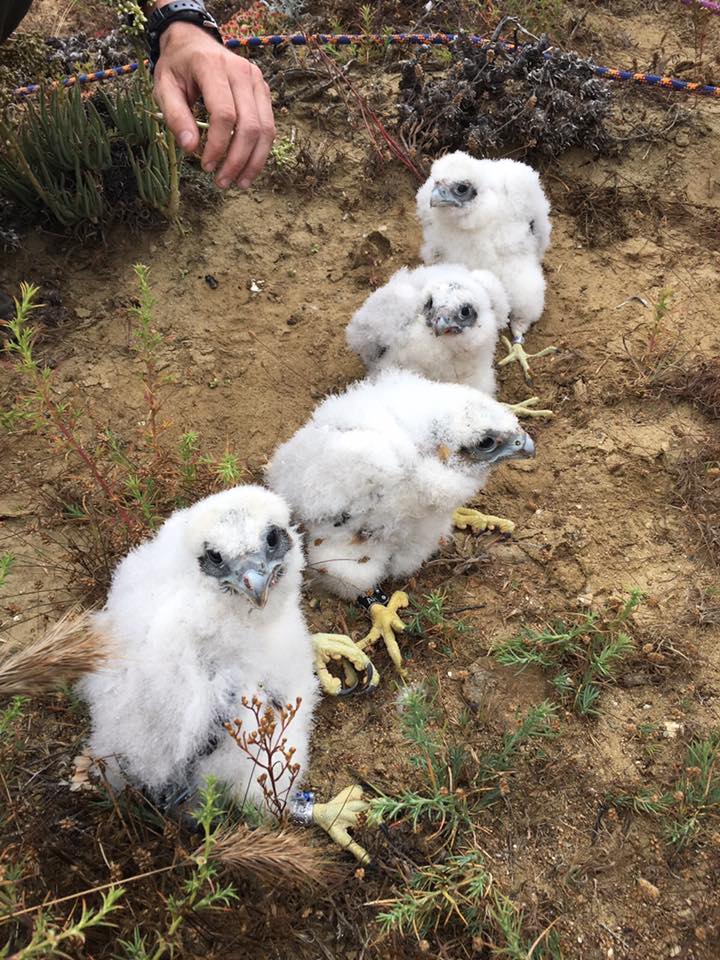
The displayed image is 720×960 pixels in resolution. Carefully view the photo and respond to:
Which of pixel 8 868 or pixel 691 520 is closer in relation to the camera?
pixel 8 868

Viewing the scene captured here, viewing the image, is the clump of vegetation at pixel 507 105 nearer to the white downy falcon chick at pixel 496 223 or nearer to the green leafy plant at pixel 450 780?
the white downy falcon chick at pixel 496 223

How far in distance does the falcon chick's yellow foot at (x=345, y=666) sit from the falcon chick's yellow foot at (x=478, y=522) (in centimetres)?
96

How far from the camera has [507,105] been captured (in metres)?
5.47

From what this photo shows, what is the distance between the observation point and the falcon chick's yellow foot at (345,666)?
3133mm

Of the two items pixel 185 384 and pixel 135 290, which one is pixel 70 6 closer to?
pixel 135 290

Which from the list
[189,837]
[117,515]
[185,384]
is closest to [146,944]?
[189,837]

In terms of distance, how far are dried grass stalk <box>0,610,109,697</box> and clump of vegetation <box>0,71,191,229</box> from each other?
10.6 feet

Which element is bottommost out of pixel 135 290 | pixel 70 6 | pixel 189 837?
pixel 189 837

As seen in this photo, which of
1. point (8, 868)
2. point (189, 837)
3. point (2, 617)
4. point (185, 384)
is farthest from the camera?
point (185, 384)

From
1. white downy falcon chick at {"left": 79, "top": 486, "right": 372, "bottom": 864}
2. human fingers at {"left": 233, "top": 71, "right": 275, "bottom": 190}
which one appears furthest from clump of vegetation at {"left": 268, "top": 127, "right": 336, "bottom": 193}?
white downy falcon chick at {"left": 79, "top": 486, "right": 372, "bottom": 864}

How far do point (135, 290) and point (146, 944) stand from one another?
372 centimetres

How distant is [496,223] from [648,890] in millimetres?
3691

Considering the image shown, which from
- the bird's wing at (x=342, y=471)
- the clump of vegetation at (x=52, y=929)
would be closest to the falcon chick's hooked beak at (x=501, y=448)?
the bird's wing at (x=342, y=471)

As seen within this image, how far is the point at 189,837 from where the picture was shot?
8.00ft
